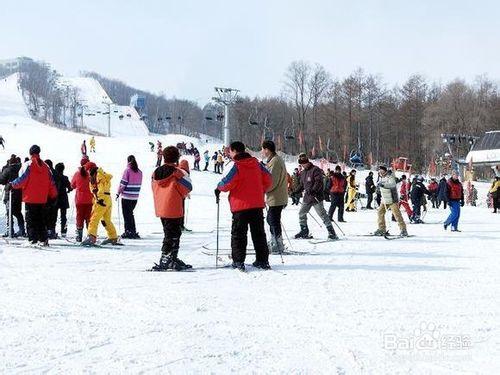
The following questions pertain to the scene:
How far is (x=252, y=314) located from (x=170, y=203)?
263 cm

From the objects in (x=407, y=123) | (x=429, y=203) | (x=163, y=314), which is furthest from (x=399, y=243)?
(x=407, y=123)

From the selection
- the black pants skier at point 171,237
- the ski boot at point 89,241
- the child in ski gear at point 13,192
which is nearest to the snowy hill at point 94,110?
the child in ski gear at point 13,192

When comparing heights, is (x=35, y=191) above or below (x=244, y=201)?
above

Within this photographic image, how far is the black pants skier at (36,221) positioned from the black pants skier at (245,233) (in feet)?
12.1

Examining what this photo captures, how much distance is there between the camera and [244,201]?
6867 mm

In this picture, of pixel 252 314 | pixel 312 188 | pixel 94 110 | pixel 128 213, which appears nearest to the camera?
pixel 252 314

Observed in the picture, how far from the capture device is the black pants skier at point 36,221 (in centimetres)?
893

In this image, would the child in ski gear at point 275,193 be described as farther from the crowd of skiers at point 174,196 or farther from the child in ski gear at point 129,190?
the child in ski gear at point 129,190

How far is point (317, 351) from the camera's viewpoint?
373 cm

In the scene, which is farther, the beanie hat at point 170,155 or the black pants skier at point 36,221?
the black pants skier at point 36,221

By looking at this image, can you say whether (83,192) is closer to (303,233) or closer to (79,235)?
(79,235)

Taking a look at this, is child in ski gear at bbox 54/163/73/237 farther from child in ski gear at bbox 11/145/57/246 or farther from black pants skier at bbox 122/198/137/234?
child in ski gear at bbox 11/145/57/246

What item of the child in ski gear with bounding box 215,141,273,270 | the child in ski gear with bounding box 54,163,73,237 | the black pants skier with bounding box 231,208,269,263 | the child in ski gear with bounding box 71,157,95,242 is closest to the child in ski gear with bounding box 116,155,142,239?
the child in ski gear with bounding box 71,157,95,242

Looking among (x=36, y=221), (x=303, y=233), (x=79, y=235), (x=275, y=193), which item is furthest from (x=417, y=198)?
(x=36, y=221)
